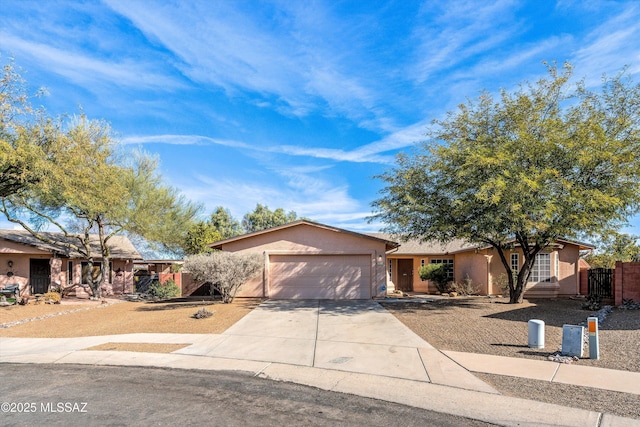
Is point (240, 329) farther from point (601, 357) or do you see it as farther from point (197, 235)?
point (197, 235)

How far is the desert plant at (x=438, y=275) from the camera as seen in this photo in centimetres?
2536

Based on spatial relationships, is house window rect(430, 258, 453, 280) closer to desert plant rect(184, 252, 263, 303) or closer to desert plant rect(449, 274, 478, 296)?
desert plant rect(449, 274, 478, 296)

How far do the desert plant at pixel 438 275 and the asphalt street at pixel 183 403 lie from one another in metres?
19.5

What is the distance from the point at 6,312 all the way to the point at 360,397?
53.9 ft

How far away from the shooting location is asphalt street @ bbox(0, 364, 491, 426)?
17.9 feet

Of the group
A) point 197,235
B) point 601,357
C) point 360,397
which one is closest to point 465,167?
point 601,357

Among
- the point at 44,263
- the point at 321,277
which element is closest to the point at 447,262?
the point at 321,277

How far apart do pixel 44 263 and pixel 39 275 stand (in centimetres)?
70

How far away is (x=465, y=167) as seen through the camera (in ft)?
46.0

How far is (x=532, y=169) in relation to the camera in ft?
44.3

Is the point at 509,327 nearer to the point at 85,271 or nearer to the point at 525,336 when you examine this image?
the point at 525,336

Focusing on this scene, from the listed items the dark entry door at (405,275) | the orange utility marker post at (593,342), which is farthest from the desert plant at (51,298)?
the orange utility marker post at (593,342)

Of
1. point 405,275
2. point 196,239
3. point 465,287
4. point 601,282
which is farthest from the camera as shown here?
point 196,239

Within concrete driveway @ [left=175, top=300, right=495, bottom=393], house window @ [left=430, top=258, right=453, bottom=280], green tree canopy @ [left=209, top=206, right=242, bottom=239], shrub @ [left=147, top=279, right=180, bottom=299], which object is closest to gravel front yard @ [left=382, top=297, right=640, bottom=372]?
concrete driveway @ [left=175, top=300, right=495, bottom=393]
